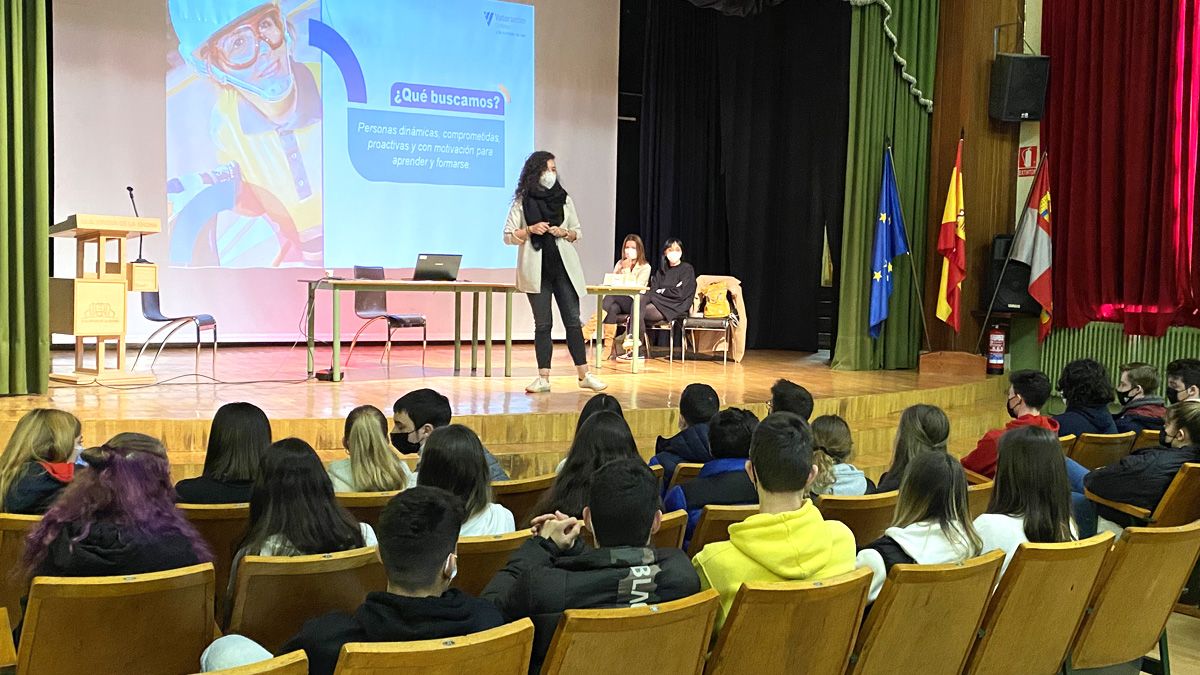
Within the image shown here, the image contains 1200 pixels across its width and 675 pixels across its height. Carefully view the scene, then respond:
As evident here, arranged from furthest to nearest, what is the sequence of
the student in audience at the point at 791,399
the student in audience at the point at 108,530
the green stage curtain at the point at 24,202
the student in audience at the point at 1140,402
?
1. the green stage curtain at the point at 24,202
2. the student in audience at the point at 1140,402
3. the student in audience at the point at 791,399
4. the student in audience at the point at 108,530

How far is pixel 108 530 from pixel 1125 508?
2.83 metres

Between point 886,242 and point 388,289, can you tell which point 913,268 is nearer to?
point 886,242

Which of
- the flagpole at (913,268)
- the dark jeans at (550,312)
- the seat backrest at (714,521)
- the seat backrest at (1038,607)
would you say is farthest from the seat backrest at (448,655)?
the flagpole at (913,268)

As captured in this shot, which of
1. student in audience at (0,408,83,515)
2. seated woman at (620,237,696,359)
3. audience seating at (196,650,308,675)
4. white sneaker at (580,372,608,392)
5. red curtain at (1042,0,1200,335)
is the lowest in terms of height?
white sneaker at (580,372,608,392)

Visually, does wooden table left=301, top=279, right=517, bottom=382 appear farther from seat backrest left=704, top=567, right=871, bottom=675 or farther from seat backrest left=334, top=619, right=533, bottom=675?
seat backrest left=334, top=619, right=533, bottom=675

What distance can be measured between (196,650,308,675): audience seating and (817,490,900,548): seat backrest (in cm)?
171

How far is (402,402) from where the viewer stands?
3707mm

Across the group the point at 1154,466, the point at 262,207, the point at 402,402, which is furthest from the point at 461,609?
the point at 262,207

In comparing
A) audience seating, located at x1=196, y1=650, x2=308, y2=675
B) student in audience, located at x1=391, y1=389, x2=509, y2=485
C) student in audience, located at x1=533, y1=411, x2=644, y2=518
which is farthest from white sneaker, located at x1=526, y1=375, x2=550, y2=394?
audience seating, located at x1=196, y1=650, x2=308, y2=675

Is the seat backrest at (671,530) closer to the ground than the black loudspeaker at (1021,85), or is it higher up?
closer to the ground

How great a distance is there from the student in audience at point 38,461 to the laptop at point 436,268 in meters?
4.20

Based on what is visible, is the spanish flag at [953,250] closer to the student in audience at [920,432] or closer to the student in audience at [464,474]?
the student in audience at [920,432]

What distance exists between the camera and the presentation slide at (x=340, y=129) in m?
8.77

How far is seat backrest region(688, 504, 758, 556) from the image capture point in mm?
2766
